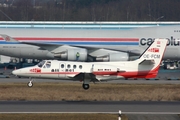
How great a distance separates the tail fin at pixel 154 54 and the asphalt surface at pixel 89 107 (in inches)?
260

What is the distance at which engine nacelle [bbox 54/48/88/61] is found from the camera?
61.1 meters

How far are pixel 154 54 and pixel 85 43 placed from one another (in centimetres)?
→ 2306

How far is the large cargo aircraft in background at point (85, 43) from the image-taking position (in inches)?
2425

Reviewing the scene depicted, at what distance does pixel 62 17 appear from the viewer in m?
123

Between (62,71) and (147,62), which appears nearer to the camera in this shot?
(147,62)

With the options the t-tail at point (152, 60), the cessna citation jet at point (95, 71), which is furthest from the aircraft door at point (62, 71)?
the t-tail at point (152, 60)

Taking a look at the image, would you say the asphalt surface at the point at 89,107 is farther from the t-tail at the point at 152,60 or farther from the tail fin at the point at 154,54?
the tail fin at the point at 154,54

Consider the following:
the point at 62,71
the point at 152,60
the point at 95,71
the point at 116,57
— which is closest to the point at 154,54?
the point at 152,60

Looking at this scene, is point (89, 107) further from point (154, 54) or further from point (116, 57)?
point (116, 57)

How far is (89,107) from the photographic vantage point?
103ft

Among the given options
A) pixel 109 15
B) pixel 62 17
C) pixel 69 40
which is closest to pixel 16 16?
pixel 62 17

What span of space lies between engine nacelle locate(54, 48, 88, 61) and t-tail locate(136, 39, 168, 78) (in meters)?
20.2

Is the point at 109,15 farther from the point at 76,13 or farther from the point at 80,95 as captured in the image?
the point at 80,95

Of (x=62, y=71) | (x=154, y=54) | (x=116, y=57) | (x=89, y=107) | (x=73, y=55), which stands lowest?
(x=89, y=107)
